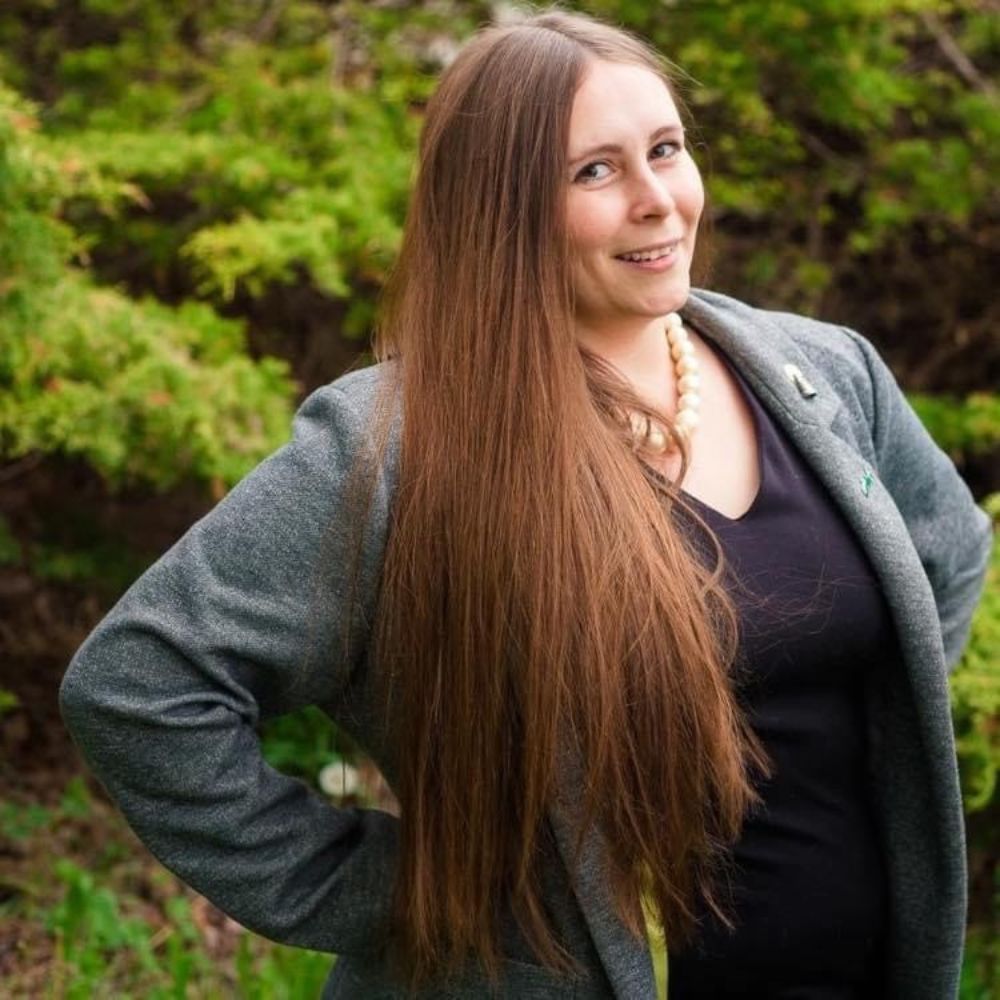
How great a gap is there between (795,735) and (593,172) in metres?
0.75

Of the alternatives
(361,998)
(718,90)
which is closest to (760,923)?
(361,998)

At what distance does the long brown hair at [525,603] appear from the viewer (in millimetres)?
1749

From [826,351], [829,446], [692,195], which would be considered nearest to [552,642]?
[829,446]

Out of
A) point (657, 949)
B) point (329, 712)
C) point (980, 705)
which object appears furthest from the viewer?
point (980, 705)

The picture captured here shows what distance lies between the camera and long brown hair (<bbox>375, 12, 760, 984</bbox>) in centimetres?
175

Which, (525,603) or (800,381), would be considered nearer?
(525,603)

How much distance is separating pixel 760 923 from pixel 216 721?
73 cm

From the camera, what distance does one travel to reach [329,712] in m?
1.96

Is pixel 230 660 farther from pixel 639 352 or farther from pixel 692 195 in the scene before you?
pixel 692 195

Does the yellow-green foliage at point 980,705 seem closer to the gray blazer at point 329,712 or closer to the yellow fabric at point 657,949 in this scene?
the gray blazer at point 329,712

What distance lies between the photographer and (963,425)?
3.84m

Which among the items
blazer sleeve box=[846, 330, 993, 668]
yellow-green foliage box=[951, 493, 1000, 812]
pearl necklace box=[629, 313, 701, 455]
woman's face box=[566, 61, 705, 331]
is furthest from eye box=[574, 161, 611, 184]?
yellow-green foliage box=[951, 493, 1000, 812]

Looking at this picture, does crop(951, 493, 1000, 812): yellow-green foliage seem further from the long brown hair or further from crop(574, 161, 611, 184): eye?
crop(574, 161, 611, 184): eye

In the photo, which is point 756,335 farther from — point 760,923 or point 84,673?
point 84,673
